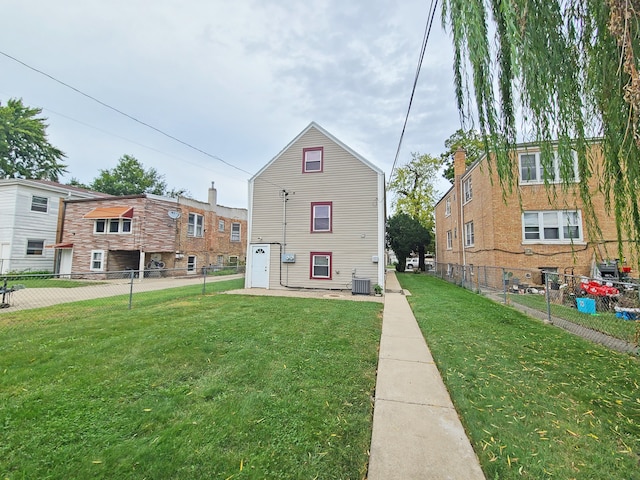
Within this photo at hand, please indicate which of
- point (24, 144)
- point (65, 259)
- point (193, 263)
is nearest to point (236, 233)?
point (193, 263)

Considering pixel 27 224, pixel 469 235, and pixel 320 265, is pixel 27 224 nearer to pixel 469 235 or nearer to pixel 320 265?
pixel 320 265

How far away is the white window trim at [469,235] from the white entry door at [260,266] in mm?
10902

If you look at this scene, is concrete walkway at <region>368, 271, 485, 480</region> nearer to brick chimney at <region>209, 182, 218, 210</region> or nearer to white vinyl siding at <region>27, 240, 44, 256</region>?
brick chimney at <region>209, 182, 218, 210</region>

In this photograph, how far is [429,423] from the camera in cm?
256

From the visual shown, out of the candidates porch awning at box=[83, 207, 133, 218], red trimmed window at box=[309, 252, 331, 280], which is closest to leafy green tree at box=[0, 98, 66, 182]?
porch awning at box=[83, 207, 133, 218]

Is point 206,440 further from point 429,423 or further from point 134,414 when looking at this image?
point 429,423

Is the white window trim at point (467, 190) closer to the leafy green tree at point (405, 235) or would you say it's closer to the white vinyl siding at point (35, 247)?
the leafy green tree at point (405, 235)

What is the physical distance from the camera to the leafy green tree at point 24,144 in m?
25.2

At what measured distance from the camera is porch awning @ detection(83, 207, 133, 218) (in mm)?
16594

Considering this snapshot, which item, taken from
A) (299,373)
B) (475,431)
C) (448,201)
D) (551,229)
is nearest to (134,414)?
(299,373)

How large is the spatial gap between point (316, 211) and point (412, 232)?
16022 millimetres

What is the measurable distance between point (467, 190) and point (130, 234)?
Result: 20668mm

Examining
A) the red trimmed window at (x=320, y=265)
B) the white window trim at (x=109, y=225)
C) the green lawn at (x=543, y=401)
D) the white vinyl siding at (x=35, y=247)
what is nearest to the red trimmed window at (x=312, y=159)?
the red trimmed window at (x=320, y=265)

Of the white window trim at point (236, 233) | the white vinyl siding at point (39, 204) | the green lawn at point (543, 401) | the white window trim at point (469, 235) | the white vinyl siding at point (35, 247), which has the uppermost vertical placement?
the white vinyl siding at point (39, 204)
